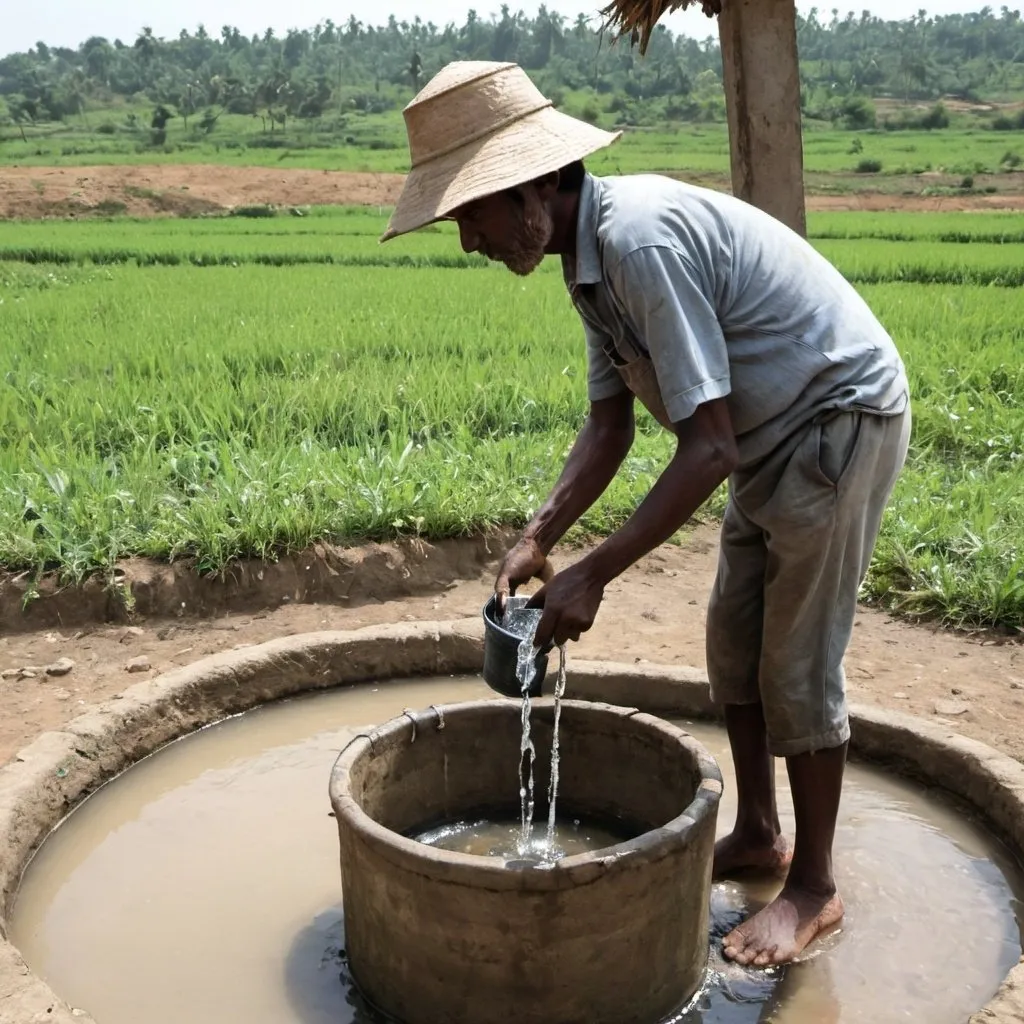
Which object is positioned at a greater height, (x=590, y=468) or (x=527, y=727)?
(x=590, y=468)

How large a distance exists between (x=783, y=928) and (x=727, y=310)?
111 centimetres

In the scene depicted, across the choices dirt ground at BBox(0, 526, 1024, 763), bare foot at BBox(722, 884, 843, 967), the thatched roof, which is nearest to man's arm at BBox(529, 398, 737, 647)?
bare foot at BBox(722, 884, 843, 967)

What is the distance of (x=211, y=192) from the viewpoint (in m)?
22.9

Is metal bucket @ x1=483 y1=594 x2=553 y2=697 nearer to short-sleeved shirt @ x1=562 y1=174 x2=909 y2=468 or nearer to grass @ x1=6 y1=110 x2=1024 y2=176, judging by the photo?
short-sleeved shirt @ x1=562 y1=174 x2=909 y2=468

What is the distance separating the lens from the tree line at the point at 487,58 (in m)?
49.6

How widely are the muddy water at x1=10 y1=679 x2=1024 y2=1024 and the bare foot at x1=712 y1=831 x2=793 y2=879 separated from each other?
4cm

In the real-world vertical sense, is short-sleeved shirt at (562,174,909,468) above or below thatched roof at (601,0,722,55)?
below

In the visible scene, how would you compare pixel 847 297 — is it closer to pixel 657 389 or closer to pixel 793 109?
pixel 657 389

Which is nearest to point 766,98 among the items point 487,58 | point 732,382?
point 732,382

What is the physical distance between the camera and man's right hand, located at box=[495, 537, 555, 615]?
2152mm

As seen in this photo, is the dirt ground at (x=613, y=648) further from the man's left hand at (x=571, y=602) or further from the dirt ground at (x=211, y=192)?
the dirt ground at (x=211, y=192)

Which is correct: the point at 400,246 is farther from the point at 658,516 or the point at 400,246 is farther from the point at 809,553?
the point at 658,516

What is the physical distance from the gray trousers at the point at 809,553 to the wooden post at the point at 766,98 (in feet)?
7.55

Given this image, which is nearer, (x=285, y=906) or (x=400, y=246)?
(x=285, y=906)
